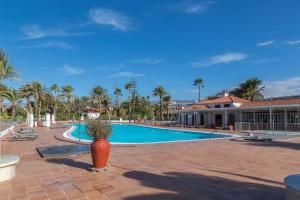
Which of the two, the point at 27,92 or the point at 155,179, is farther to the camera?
the point at 27,92

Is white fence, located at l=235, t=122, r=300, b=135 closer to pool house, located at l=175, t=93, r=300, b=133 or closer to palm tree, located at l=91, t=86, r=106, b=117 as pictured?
pool house, located at l=175, t=93, r=300, b=133

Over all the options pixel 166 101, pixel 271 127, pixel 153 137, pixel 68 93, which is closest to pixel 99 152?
pixel 153 137

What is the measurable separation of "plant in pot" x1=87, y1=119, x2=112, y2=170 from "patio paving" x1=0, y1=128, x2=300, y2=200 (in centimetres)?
36

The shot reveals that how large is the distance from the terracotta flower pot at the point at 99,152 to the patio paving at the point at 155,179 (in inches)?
13.3

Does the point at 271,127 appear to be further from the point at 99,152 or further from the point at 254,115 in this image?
the point at 99,152

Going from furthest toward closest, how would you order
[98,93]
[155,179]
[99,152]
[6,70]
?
[98,93]
[6,70]
[99,152]
[155,179]

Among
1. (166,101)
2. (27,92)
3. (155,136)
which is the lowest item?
(155,136)

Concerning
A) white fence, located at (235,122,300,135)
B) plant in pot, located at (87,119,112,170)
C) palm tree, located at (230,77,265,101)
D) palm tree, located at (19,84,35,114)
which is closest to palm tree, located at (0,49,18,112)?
plant in pot, located at (87,119,112,170)

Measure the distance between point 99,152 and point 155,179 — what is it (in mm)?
1660

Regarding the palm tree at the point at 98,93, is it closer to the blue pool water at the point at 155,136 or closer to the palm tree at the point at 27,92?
the palm tree at the point at 27,92

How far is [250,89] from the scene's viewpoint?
41.0 m

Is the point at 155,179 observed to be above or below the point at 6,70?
below

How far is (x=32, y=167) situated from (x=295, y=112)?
23101 mm

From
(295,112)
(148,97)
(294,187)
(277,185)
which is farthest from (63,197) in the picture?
(148,97)
